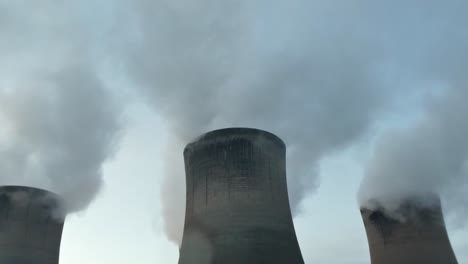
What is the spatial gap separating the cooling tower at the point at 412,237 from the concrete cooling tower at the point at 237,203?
4.55 meters

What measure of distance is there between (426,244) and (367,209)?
2683mm

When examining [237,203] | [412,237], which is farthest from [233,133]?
[412,237]

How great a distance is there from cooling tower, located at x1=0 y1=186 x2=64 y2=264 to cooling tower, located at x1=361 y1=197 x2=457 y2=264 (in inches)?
393

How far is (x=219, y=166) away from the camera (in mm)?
12766

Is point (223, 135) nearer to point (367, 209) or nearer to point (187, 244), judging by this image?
point (187, 244)

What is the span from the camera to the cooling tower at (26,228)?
47.0ft

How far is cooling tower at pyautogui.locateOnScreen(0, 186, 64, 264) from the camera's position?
1431 cm

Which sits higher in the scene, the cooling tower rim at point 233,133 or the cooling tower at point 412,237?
the cooling tower rim at point 233,133

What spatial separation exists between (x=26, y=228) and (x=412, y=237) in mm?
11305

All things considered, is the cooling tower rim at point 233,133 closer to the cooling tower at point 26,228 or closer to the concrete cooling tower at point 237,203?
the concrete cooling tower at point 237,203

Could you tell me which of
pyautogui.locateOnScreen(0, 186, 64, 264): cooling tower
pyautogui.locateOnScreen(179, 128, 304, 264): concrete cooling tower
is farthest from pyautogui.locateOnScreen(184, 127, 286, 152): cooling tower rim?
pyautogui.locateOnScreen(0, 186, 64, 264): cooling tower

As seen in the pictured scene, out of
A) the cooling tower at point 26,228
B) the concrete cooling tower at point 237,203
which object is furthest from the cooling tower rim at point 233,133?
the cooling tower at point 26,228

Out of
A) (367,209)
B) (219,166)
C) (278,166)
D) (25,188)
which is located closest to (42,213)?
(25,188)

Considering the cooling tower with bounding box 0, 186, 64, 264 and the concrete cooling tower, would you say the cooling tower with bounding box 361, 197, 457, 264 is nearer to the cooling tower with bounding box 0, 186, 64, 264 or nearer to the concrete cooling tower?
the concrete cooling tower
